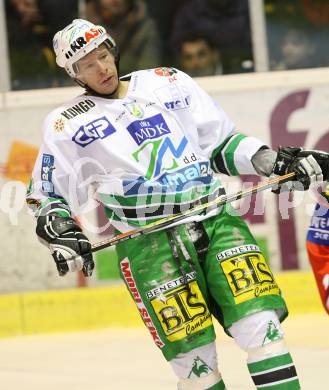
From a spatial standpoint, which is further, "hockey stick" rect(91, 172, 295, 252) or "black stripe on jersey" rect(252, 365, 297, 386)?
"hockey stick" rect(91, 172, 295, 252)

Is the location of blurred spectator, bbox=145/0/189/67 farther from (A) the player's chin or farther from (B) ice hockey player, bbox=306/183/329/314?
(A) the player's chin

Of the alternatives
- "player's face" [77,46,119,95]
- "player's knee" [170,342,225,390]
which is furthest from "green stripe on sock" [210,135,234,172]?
"player's knee" [170,342,225,390]

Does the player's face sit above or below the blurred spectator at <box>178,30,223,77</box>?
above

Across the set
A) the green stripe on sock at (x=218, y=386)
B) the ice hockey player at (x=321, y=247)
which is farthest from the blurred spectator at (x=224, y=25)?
the green stripe on sock at (x=218, y=386)

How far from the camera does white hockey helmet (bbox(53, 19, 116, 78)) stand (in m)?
4.25

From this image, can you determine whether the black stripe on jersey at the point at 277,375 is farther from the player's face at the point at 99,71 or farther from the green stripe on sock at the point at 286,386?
the player's face at the point at 99,71

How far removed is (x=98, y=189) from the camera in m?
4.27

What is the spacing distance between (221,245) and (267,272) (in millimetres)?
181

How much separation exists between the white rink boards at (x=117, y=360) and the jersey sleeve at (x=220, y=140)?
1199 millimetres

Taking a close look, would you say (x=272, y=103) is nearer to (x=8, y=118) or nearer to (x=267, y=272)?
(x=8, y=118)

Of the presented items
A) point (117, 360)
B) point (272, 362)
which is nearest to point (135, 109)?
point (272, 362)

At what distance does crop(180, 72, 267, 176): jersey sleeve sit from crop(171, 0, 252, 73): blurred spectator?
10.4ft

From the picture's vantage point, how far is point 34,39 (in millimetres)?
7676

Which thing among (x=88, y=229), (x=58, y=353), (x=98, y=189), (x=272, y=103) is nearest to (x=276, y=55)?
(x=272, y=103)
